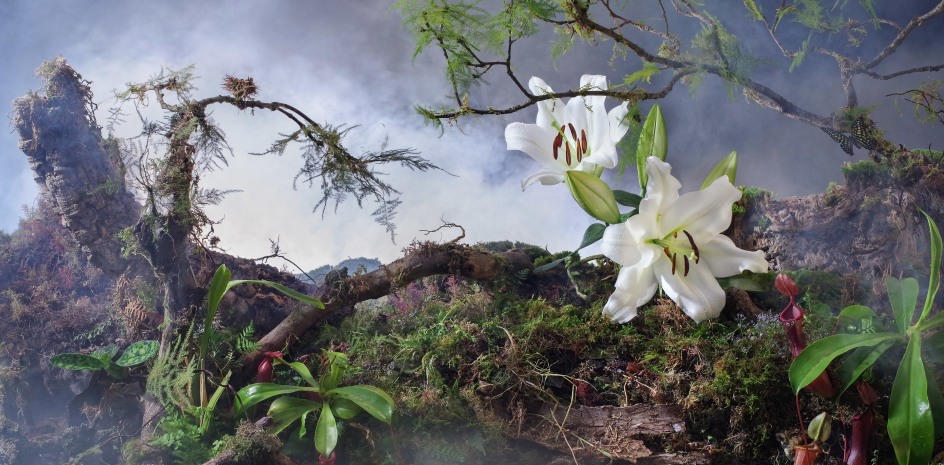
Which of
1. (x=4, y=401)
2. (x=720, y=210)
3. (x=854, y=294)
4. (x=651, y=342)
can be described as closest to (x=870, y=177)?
(x=854, y=294)

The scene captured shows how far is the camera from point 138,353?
6.56 feet

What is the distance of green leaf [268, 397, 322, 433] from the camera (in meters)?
1.71

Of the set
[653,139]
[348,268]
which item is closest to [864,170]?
[653,139]

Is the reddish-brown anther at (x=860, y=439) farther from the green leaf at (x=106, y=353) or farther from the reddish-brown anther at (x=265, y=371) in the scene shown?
the green leaf at (x=106, y=353)

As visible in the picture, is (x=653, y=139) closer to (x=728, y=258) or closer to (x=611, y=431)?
(x=728, y=258)

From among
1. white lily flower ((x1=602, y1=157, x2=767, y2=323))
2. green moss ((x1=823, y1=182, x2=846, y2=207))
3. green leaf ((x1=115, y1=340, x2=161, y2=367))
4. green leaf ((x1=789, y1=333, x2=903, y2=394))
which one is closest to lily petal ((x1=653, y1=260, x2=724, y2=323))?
white lily flower ((x1=602, y1=157, x2=767, y2=323))

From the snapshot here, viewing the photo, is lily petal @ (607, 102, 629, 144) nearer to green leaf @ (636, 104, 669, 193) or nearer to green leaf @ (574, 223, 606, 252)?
green leaf @ (636, 104, 669, 193)

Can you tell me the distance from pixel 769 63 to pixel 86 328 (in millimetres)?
2472

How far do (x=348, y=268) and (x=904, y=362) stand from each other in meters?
1.69

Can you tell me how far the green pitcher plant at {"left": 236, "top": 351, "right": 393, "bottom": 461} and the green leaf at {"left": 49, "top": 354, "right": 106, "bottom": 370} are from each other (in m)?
0.52

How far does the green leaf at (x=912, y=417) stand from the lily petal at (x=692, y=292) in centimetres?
40

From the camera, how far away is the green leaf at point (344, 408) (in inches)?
67.1

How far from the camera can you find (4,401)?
201 centimetres

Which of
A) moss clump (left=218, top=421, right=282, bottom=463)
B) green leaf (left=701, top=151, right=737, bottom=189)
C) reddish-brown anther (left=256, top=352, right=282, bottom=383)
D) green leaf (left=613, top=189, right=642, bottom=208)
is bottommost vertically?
moss clump (left=218, top=421, right=282, bottom=463)
